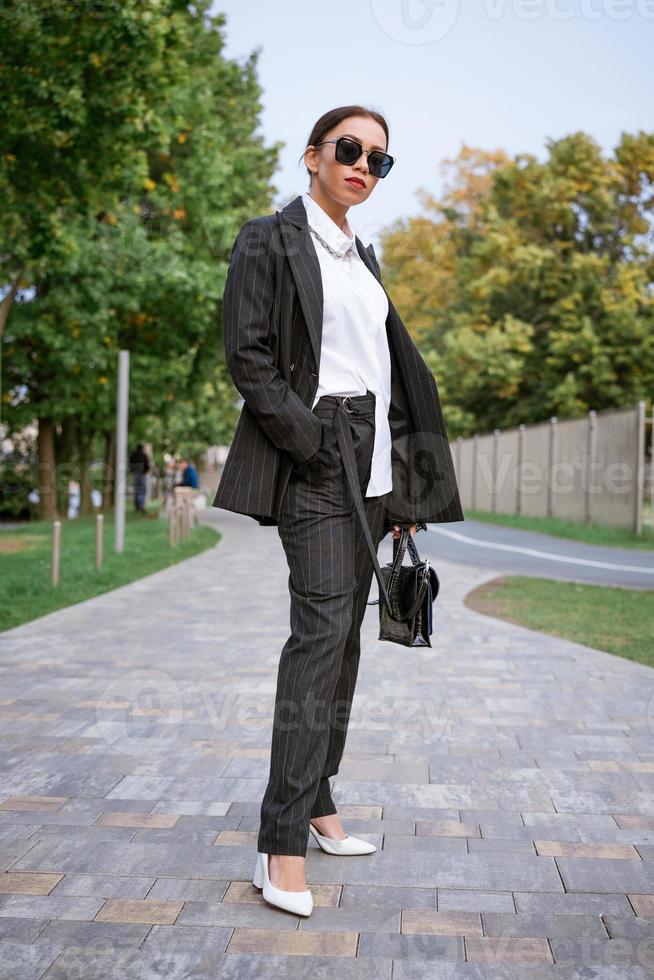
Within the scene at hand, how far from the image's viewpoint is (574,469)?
76.1ft

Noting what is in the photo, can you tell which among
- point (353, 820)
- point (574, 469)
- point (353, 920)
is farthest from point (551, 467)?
point (353, 920)

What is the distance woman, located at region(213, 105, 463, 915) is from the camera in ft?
9.69

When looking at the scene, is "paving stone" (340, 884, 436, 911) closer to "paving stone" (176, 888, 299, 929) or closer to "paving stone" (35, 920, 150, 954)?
"paving stone" (176, 888, 299, 929)

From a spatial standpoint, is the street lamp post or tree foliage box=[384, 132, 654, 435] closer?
the street lamp post

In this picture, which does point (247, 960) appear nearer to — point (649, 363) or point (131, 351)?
point (131, 351)

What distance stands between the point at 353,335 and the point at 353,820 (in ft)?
5.34

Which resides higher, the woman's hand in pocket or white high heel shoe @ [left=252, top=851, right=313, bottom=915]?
the woman's hand in pocket

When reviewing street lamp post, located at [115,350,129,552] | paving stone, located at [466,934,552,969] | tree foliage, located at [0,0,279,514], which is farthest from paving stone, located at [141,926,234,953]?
street lamp post, located at [115,350,129,552]

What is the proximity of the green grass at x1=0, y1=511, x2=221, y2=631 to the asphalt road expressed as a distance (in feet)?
11.6

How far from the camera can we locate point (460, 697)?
5707mm

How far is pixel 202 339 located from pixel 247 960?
22.3 m

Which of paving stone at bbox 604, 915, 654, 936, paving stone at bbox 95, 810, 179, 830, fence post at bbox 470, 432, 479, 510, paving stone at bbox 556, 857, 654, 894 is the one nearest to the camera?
paving stone at bbox 604, 915, 654, 936

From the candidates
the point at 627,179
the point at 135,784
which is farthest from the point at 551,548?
the point at 627,179

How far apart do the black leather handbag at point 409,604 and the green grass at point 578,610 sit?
3.94 m
